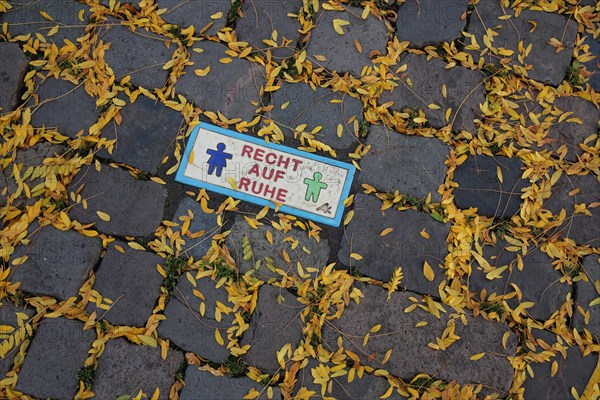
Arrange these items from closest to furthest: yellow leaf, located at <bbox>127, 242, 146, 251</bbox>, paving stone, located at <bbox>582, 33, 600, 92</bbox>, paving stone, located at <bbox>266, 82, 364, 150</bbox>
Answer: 1. yellow leaf, located at <bbox>127, 242, 146, 251</bbox>
2. paving stone, located at <bbox>266, 82, 364, 150</bbox>
3. paving stone, located at <bbox>582, 33, 600, 92</bbox>

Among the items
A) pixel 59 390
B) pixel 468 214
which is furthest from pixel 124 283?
pixel 468 214

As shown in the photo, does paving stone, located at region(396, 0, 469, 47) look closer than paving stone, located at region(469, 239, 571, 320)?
No

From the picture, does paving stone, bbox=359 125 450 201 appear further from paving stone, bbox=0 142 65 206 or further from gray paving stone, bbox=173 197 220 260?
paving stone, bbox=0 142 65 206

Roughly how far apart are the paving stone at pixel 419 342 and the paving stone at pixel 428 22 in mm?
1422

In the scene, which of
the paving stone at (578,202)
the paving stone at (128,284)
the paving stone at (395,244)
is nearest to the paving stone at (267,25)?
the paving stone at (395,244)

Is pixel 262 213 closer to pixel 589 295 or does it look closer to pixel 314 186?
pixel 314 186

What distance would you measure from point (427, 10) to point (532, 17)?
23.7 inches

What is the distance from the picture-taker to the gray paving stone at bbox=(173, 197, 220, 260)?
2.53m

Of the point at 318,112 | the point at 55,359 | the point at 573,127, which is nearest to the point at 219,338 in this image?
the point at 55,359

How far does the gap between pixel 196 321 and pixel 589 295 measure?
2054mm

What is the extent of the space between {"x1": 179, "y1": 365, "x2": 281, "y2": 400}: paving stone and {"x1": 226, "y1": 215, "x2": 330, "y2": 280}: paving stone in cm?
53

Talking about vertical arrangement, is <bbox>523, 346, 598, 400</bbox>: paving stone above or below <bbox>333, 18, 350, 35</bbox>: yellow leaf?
below

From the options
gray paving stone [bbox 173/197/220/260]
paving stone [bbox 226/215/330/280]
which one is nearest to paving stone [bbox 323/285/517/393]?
A: paving stone [bbox 226/215/330/280]

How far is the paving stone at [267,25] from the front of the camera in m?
2.71
